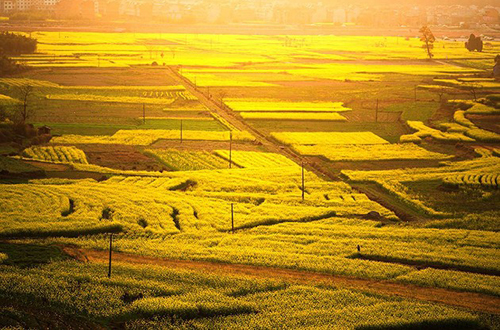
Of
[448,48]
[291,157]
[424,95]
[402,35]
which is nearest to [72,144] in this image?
[291,157]

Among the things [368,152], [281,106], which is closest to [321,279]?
[368,152]

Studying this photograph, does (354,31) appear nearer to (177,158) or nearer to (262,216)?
(177,158)

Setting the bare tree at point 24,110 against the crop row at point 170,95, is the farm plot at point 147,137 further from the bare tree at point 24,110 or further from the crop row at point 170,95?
the crop row at point 170,95

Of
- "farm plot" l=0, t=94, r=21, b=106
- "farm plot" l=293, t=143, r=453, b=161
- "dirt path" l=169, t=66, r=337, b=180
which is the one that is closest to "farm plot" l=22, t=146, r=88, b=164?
"dirt path" l=169, t=66, r=337, b=180

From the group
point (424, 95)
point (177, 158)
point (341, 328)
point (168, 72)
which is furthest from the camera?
point (168, 72)

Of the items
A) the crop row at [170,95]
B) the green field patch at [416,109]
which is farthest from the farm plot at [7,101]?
the green field patch at [416,109]

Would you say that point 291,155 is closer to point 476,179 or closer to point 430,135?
point 476,179
